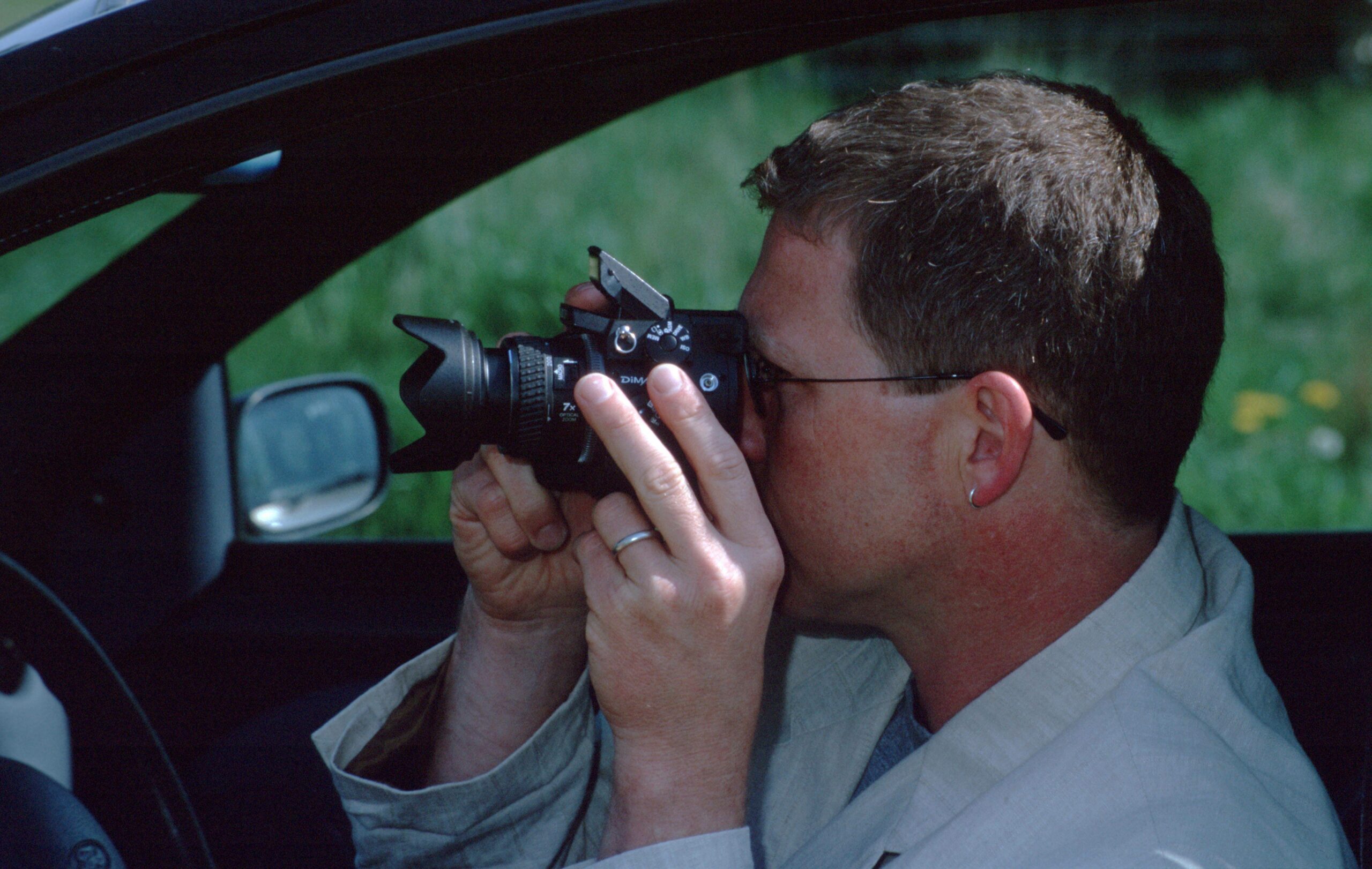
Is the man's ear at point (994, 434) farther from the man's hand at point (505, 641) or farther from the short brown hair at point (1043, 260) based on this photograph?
the man's hand at point (505, 641)

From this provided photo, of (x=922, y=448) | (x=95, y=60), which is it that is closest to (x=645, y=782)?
(x=922, y=448)

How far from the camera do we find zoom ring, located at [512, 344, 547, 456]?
4.94ft

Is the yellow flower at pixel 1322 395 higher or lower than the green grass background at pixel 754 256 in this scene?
lower

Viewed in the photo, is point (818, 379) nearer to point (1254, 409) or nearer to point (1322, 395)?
point (1254, 409)

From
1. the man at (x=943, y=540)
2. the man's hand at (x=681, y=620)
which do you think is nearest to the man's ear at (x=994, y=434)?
the man at (x=943, y=540)

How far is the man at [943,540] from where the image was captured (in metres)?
1.41

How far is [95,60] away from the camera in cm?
114

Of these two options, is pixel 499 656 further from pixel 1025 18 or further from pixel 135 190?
pixel 1025 18

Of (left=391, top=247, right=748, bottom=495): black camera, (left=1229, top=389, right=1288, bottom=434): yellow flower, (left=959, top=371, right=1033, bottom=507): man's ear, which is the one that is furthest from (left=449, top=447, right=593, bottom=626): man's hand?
(left=1229, top=389, right=1288, bottom=434): yellow flower

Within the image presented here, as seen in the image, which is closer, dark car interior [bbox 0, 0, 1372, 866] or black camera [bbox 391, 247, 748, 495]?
dark car interior [bbox 0, 0, 1372, 866]

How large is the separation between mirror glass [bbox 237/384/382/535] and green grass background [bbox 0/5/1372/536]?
1.34 metres

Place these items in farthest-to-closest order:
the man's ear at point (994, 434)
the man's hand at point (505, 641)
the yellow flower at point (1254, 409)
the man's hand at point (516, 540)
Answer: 1. the yellow flower at point (1254, 409)
2. the man's hand at point (505, 641)
3. the man's hand at point (516, 540)
4. the man's ear at point (994, 434)

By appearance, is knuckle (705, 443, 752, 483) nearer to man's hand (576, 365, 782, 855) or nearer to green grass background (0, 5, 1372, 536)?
man's hand (576, 365, 782, 855)

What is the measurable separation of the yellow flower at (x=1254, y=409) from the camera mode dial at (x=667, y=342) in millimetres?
3712
